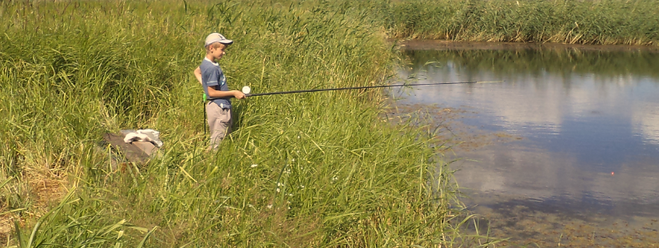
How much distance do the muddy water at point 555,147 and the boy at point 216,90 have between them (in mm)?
2053

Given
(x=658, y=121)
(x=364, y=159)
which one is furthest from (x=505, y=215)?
(x=658, y=121)

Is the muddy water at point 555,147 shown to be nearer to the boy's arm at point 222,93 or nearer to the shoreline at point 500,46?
the boy's arm at point 222,93

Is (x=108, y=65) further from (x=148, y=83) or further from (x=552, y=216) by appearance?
(x=552, y=216)

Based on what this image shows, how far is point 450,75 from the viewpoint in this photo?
47.2 feet

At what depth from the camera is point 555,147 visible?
8.25m

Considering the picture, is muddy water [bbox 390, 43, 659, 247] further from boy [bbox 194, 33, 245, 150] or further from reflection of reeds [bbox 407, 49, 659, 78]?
boy [bbox 194, 33, 245, 150]

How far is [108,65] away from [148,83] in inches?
16.9

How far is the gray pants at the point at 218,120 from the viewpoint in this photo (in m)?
5.30

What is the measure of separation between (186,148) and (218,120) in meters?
0.32

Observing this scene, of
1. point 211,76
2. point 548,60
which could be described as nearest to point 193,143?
point 211,76

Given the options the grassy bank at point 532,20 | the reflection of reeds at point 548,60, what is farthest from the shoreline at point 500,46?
the reflection of reeds at point 548,60

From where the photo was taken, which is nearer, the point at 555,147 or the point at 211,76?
the point at 211,76

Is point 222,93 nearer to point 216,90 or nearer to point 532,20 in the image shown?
point 216,90

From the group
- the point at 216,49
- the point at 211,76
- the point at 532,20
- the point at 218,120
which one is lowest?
the point at 532,20
